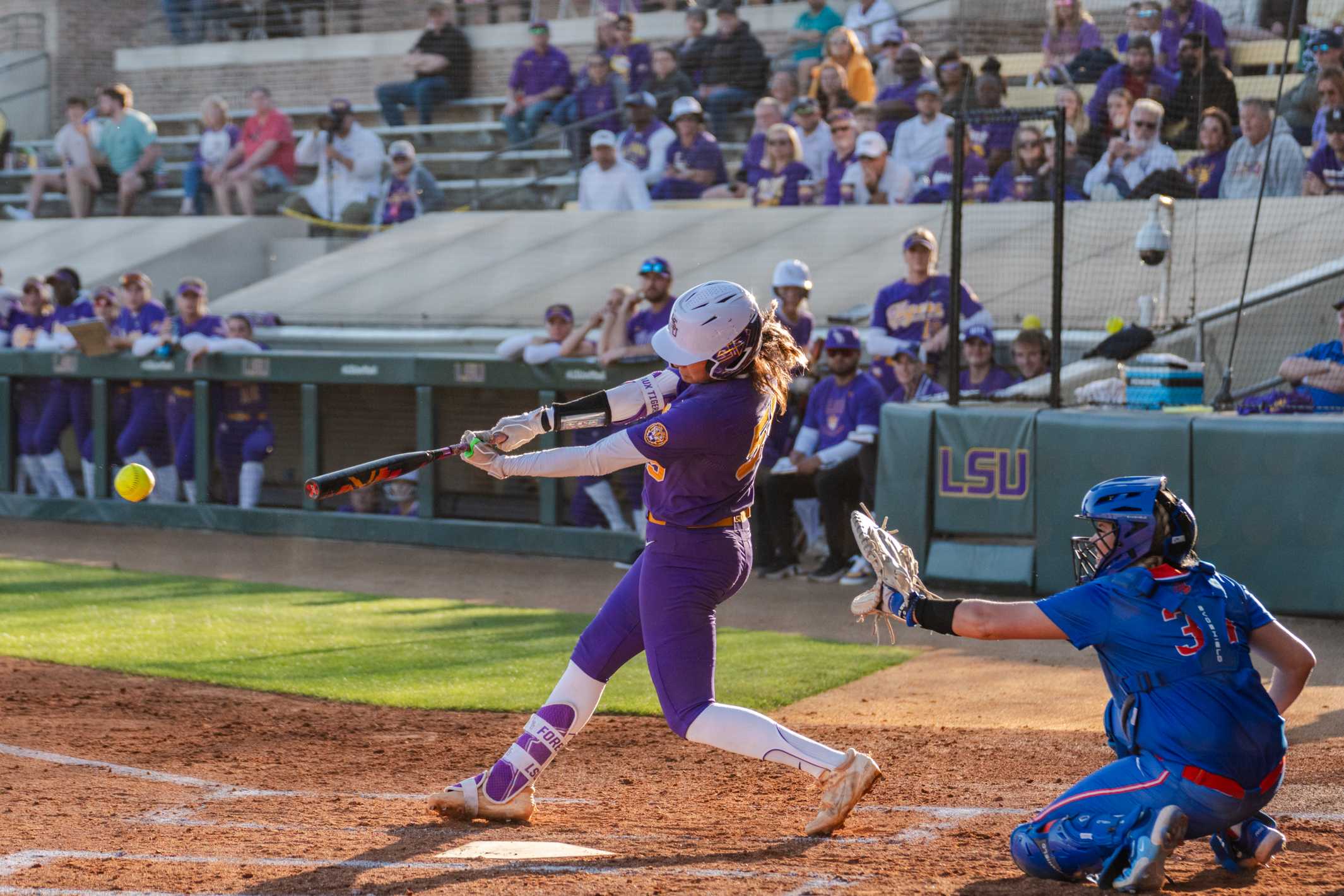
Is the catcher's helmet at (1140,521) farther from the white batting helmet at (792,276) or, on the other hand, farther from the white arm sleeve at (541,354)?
the white arm sleeve at (541,354)

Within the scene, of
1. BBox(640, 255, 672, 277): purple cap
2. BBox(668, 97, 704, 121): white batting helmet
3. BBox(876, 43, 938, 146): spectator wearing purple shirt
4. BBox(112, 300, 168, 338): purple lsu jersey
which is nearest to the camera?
BBox(640, 255, 672, 277): purple cap

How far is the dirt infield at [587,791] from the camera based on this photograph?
4.55 m

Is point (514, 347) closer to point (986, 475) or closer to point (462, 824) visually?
point (986, 475)

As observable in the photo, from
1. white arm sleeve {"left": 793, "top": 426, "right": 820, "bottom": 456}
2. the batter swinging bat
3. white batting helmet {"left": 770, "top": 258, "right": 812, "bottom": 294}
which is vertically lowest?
white arm sleeve {"left": 793, "top": 426, "right": 820, "bottom": 456}

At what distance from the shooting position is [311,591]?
10531 mm

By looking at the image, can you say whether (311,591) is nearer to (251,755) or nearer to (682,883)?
(251,755)

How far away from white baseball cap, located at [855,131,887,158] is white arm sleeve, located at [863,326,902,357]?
3372mm

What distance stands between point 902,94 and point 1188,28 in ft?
9.13

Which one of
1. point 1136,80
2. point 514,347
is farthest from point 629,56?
point 514,347

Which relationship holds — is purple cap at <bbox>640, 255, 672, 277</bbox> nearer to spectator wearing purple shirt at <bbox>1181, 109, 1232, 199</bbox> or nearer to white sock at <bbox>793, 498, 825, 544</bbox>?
white sock at <bbox>793, 498, 825, 544</bbox>

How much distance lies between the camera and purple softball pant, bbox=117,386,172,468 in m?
13.5

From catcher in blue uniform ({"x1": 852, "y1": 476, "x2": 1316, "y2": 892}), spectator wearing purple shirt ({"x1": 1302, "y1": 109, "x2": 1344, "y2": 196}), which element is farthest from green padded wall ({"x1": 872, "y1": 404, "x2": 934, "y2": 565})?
catcher in blue uniform ({"x1": 852, "y1": 476, "x2": 1316, "y2": 892})

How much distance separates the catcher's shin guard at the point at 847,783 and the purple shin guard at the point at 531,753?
0.87 metres

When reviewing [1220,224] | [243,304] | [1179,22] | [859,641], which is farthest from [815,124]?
[859,641]
